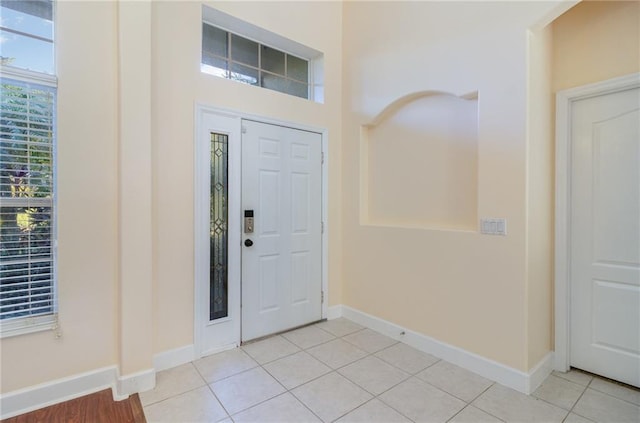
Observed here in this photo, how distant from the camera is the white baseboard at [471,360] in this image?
7.16 feet

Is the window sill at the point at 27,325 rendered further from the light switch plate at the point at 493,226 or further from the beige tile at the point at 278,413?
the light switch plate at the point at 493,226

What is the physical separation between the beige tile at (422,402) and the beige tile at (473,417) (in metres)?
0.03

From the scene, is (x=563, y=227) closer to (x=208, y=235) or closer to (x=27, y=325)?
(x=208, y=235)

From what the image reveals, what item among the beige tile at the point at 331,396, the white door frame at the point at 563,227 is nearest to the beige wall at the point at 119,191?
the beige tile at the point at 331,396

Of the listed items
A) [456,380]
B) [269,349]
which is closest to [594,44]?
[456,380]

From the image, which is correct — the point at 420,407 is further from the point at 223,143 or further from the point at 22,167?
the point at 22,167

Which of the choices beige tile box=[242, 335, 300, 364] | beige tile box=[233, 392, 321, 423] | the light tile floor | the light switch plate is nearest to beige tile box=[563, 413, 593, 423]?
the light tile floor

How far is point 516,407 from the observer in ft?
6.55

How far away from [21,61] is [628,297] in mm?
4471

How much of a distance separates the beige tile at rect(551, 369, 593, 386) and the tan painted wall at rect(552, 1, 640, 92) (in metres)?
2.29

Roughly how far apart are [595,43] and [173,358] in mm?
4139

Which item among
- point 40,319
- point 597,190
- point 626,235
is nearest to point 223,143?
point 40,319

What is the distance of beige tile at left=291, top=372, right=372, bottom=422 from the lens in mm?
1965

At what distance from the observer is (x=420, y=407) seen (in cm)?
200
